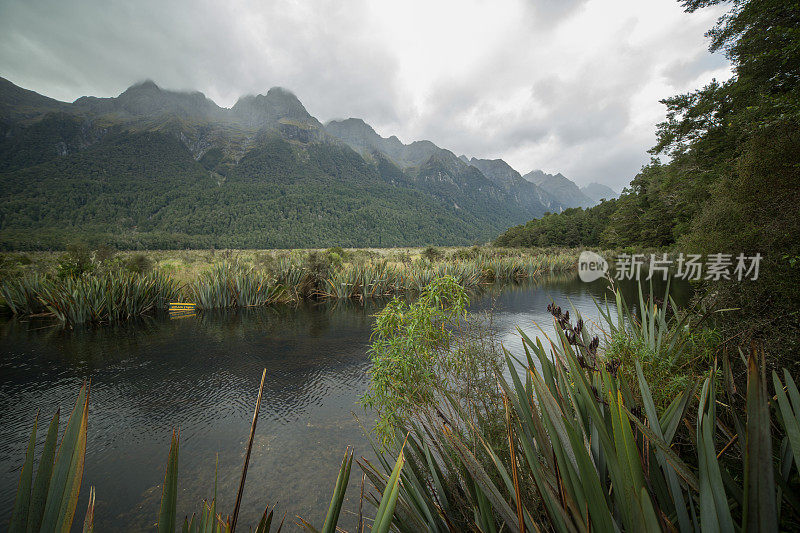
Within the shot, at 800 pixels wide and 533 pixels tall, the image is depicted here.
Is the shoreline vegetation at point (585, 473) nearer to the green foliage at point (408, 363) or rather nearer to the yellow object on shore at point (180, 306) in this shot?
the green foliage at point (408, 363)

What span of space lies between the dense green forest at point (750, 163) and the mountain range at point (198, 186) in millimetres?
51296

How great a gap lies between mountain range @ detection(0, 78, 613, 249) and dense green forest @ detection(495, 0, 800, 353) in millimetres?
51296

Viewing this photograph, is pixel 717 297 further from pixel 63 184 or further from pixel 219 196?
pixel 63 184

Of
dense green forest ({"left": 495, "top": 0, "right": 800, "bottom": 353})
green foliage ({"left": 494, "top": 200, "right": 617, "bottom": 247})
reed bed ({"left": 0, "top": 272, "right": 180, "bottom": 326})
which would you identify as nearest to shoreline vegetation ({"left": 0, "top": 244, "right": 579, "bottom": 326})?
reed bed ({"left": 0, "top": 272, "right": 180, "bottom": 326})

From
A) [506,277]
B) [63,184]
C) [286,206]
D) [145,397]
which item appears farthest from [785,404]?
[63,184]

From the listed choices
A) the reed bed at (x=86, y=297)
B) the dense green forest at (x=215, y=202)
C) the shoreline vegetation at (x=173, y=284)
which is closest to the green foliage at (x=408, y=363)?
the shoreline vegetation at (x=173, y=284)

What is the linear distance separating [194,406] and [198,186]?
394 feet

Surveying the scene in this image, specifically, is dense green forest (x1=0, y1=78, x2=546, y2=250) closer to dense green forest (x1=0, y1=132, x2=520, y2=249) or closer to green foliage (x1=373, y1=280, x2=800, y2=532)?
dense green forest (x1=0, y1=132, x2=520, y2=249)

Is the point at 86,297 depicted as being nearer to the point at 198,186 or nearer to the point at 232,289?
the point at 232,289

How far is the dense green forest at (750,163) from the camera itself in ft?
13.2

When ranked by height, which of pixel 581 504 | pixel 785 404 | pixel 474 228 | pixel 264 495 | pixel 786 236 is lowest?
pixel 264 495

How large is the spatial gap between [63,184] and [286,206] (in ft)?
180

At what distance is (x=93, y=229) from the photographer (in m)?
64.2

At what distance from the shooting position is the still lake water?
2684 millimetres
